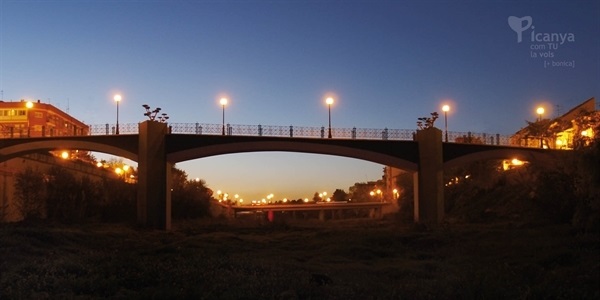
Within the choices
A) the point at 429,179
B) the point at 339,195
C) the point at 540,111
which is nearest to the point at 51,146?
the point at 429,179

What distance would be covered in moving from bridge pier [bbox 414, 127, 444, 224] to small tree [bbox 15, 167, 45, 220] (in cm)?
2634

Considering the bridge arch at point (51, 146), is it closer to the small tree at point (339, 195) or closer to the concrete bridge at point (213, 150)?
the concrete bridge at point (213, 150)

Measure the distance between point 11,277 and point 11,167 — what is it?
32.8 meters

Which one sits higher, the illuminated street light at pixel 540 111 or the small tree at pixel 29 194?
the illuminated street light at pixel 540 111

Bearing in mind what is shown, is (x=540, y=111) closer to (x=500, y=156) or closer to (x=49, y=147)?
(x=500, y=156)

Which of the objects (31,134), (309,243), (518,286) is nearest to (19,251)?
(309,243)

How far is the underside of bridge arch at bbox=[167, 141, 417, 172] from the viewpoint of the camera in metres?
39.6

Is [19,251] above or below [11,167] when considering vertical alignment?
below

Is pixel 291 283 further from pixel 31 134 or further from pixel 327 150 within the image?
pixel 31 134

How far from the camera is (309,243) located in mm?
28375

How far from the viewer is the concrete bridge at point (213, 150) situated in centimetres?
3841

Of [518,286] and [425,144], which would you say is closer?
[518,286]

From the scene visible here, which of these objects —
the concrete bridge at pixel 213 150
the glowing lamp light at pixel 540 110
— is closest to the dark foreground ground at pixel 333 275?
the concrete bridge at pixel 213 150

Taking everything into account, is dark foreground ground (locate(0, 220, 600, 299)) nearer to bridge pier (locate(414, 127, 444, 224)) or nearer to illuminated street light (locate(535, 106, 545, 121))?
bridge pier (locate(414, 127, 444, 224))
